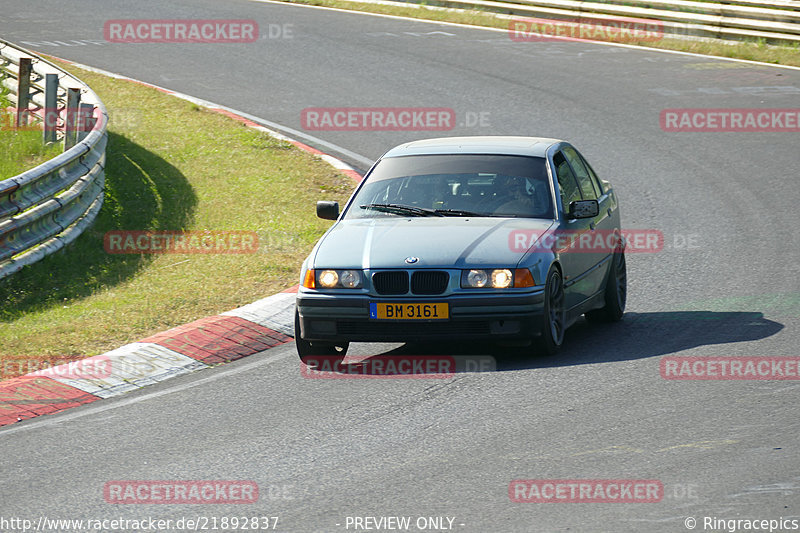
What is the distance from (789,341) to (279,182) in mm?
7710

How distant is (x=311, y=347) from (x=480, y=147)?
229 cm

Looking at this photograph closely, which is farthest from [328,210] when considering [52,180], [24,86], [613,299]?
[24,86]

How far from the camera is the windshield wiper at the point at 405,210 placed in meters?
9.24

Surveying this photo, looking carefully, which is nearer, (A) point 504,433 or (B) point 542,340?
(A) point 504,433

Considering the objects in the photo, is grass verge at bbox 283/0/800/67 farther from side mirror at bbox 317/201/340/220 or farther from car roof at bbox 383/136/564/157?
side mirror at bbox 317/201/340/220

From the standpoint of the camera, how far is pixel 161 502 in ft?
19.6

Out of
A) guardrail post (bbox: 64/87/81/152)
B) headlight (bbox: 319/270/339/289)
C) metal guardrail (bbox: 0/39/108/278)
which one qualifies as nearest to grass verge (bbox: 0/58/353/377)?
metal guardrail (bbox: 0/39/108/278)

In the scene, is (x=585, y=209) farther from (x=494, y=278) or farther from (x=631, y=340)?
(x=494, y=278)

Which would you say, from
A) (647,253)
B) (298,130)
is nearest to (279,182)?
(298,130)

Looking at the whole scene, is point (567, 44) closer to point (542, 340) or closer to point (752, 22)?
point (752, 22)

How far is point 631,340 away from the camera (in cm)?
923

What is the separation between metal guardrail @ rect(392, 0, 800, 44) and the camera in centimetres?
2328

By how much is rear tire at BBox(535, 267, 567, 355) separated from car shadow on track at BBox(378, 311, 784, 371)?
0.09 meters

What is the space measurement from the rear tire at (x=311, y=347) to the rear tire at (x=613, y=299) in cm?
228
